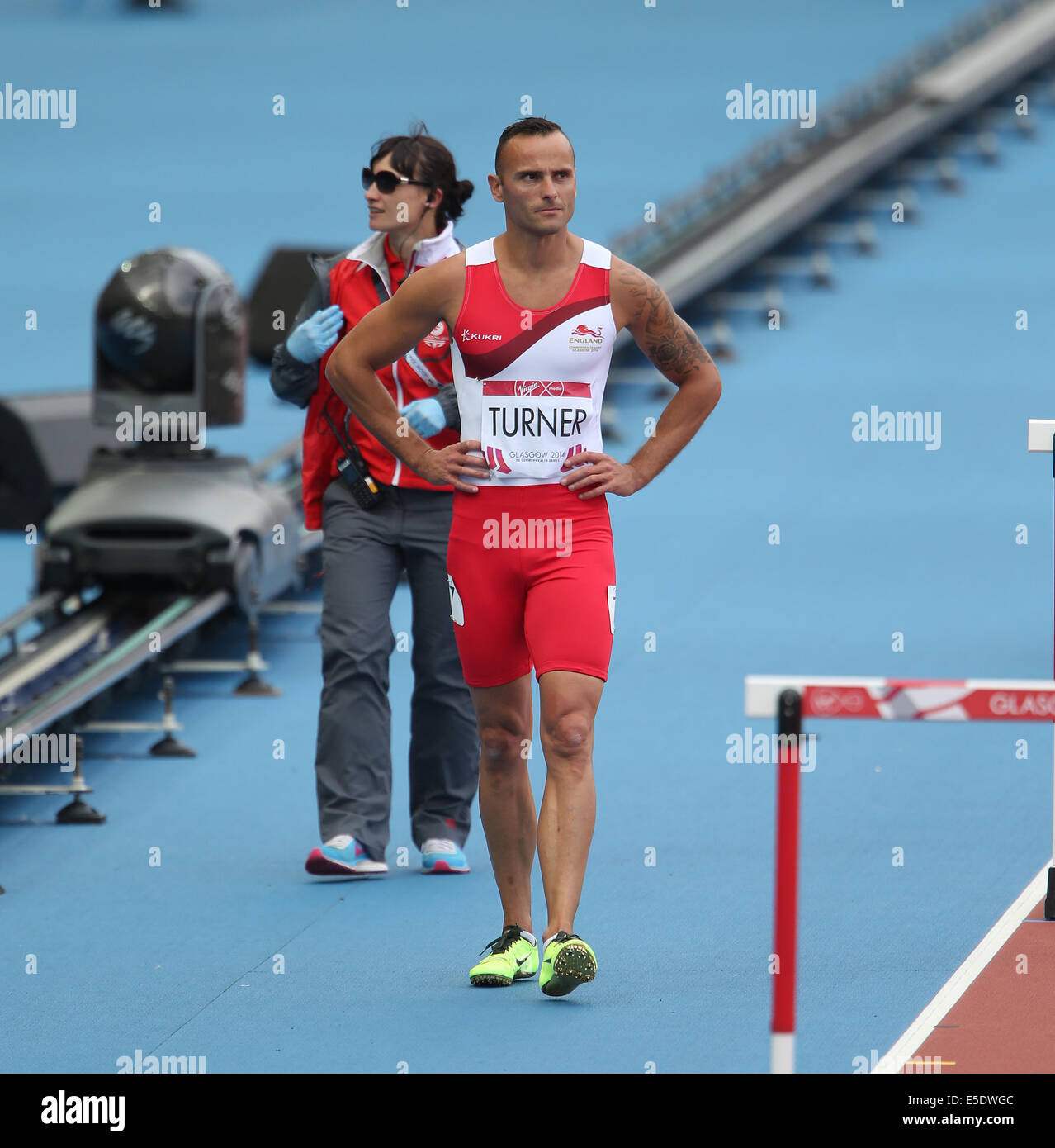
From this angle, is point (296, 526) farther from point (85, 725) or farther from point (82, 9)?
point (82, 9)

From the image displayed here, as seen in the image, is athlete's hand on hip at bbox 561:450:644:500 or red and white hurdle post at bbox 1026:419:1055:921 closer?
athlete's hand on hip at bbox 561:450:644:500

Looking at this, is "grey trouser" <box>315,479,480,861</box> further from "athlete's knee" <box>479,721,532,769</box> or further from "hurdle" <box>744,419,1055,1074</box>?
"hurdle" <box>744,419,1055,1074</box>

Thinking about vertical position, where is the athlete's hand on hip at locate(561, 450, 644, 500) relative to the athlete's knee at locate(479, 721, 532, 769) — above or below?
above

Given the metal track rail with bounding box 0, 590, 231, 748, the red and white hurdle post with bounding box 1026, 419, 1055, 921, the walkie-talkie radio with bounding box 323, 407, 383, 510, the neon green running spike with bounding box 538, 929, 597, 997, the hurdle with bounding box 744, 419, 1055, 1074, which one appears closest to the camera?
the hurdle with bounding box 744, 419, 1055, 1074

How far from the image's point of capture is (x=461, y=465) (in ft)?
15.5

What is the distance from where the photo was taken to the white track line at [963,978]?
14.4 ft

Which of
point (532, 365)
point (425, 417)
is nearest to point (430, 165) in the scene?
point (425, 417)

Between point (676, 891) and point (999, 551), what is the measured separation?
4.90 m

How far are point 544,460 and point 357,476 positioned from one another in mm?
1381

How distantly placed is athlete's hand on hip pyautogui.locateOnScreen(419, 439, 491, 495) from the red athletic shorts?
39 millimetres

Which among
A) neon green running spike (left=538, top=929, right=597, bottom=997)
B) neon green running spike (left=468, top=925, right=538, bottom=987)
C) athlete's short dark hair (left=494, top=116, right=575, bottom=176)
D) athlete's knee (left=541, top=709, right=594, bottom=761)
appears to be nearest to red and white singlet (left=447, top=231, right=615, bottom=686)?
athlete's knee (left=541, top=709, right=594, bottom=761)

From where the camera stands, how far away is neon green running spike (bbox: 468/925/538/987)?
4.89 metres

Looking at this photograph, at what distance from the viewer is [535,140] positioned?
15.0 feet
